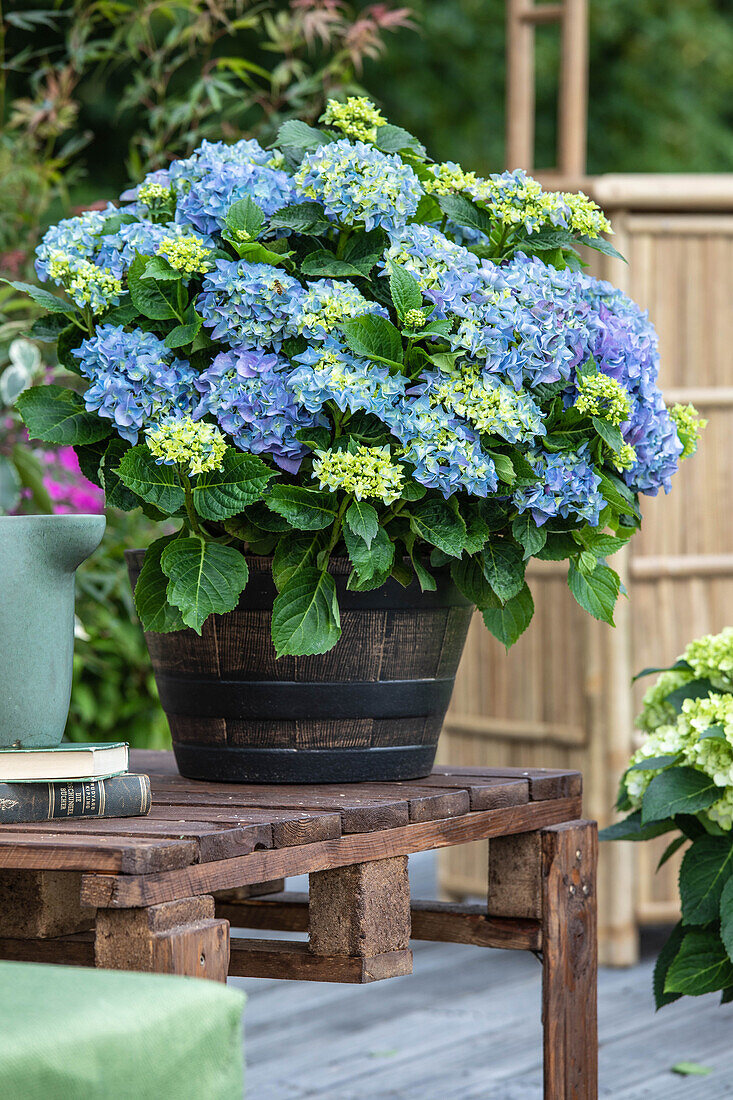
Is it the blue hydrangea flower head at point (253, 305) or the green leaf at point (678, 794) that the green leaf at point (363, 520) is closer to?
the blue hydrangea flower head at point (253, 305)

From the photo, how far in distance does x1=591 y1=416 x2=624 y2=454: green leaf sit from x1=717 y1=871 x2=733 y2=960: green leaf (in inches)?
22.8

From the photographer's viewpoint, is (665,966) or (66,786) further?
(665,966)

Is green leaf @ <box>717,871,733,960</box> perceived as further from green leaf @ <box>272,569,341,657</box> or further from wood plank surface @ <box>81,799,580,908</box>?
green leaf @ <box>272,569,341,657</box>

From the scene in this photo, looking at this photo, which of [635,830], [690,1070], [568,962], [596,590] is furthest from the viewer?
[690,1070]

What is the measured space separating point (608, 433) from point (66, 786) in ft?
1.89

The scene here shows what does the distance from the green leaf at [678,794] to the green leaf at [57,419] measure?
76 cm

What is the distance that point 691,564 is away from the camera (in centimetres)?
297

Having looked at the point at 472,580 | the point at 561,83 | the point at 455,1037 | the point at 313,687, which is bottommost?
the point at 455,1037

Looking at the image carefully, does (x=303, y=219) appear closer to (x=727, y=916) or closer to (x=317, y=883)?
(x=317, y=883)

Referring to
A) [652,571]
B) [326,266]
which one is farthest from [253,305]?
[652,571]

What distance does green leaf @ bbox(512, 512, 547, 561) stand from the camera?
128 centimetres

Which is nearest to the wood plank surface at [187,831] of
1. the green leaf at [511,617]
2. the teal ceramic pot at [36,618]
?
the teal ceramic pot at [36,618]

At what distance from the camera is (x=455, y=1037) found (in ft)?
7.83

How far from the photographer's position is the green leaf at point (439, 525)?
1236 millimetres
